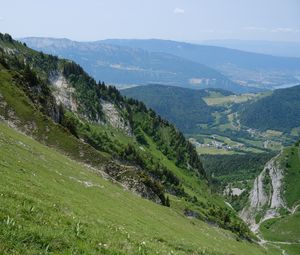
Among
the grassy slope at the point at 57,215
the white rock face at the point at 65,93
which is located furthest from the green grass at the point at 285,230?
the grassy slope at the point at 57,215

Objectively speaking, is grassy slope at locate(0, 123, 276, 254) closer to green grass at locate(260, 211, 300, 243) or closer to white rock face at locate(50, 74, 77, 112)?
green grass at locate(260, 211, 300, 243)

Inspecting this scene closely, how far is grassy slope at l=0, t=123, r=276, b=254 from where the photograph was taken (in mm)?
14992

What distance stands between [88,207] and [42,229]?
18.9 meters

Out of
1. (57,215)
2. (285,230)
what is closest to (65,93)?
(285,230)

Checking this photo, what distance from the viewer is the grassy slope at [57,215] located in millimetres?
14992

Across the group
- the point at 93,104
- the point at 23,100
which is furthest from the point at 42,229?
the point at 93,104

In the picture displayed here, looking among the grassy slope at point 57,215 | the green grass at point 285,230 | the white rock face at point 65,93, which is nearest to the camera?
the grassy slope at point 57,215

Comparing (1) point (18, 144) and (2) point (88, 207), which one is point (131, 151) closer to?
(1) point (18, 144)

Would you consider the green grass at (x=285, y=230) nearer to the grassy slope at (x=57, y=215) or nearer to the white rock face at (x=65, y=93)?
the white rock face at (x=65, y=93)

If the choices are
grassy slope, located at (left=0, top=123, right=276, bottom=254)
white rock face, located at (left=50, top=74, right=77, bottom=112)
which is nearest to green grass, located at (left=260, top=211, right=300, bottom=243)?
white rock face, located at (left=50, top=74, right=77, bottom=112)

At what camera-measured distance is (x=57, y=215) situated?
806 inches

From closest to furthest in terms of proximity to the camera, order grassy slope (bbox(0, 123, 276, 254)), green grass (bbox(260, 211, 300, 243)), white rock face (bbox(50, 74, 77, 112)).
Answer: grassy slope (bbox(0, 123, 276, 254))
green grass (bbox(260, 211, 300, 243))
white rock face (bbox(50, 74, 77, 112))

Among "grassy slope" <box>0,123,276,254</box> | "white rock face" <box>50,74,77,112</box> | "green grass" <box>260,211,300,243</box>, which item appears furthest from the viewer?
"white rock face" <box>50,74,77,112</box>

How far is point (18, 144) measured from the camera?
5091 centimetres
